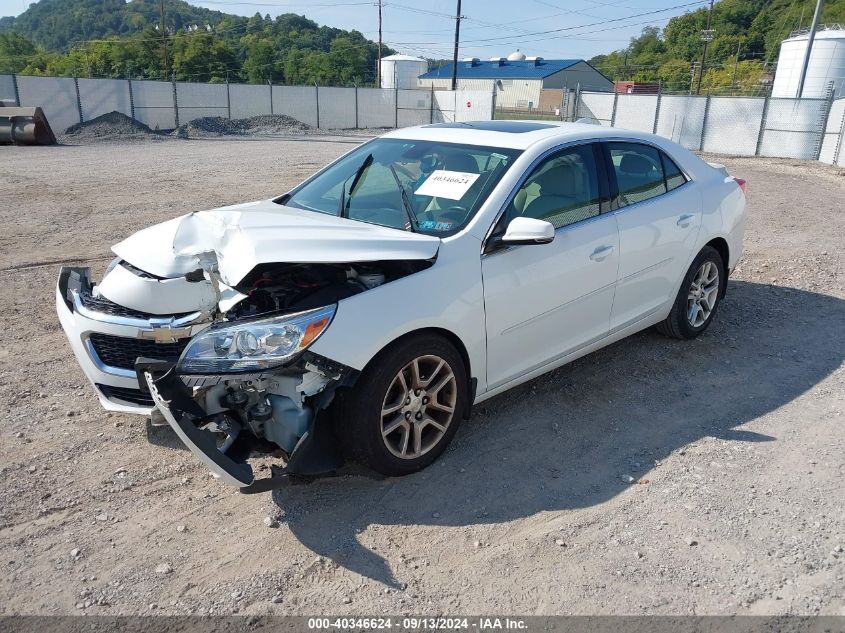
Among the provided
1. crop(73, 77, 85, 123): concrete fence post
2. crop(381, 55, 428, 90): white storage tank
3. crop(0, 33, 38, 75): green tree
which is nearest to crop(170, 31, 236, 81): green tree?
crop(0, 33, 38, 75): green tree

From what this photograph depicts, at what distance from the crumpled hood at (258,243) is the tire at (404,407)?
0.51 meters

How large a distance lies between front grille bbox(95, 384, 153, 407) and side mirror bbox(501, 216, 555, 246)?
2168 millimetres

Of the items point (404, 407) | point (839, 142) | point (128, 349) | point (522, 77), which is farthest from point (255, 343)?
point (522, 77)

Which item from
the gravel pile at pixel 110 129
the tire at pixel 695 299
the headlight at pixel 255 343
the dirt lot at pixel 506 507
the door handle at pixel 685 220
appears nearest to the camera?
the dirt lot at pixel 506 507

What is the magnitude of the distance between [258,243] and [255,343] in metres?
0.54

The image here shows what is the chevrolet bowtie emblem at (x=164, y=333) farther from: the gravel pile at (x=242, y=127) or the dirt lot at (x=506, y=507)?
the gravel pile at (x=242, y=127)

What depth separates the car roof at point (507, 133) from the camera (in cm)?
434

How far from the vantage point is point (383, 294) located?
3320 mm

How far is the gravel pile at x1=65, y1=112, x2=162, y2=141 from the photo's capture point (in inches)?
1076

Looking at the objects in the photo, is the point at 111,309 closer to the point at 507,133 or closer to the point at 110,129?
the point at 507,133

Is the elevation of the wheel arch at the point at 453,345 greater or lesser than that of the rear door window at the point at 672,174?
lesser

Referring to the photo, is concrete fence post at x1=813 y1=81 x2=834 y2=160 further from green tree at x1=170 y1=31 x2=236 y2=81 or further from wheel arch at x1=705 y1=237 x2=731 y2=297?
green tree at x1=170 y1=31 x2=236 y2=81

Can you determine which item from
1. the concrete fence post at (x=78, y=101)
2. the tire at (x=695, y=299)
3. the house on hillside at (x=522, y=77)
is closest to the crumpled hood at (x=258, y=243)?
the tire at (x=695, y=299)

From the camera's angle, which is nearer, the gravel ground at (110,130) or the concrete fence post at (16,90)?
the gravel ground at (110,130)
